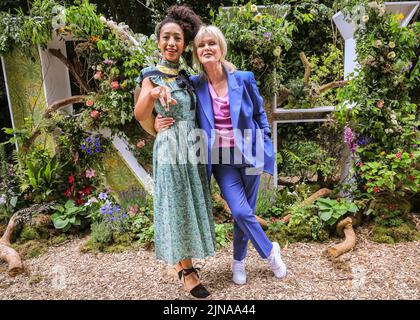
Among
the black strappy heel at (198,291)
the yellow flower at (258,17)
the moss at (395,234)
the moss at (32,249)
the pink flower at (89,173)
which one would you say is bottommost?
the moss at (32,249)

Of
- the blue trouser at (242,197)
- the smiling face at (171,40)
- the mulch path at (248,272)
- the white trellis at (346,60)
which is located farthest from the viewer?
the white trellis at (346,60)

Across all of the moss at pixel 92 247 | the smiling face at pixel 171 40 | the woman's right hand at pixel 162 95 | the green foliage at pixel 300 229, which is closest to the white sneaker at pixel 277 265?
the green foliage at pixel 300 229

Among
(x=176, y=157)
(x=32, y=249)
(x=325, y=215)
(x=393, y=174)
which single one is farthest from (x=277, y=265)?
(x=32, y=249)

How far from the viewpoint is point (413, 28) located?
3.68 m

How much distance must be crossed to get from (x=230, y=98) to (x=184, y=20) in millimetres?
623

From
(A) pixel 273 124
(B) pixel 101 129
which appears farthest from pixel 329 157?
(B) pixel 101 129

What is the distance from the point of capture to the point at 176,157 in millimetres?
2443

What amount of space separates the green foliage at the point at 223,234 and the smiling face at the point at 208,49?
6.00ft

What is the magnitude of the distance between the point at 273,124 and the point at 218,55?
1904mm

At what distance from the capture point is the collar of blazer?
245 cm

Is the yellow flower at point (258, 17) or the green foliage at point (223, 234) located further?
the yellow flower at point (258, 17)

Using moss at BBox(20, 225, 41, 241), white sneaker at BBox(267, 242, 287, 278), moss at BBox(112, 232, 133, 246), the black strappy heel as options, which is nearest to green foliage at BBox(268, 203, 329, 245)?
white sneaker at BBox(267, 242, 287, 278)

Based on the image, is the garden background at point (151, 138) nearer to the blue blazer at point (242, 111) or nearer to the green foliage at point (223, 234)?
the green foliage at point (223, 234)

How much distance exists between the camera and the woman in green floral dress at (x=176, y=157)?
7.75 ft
